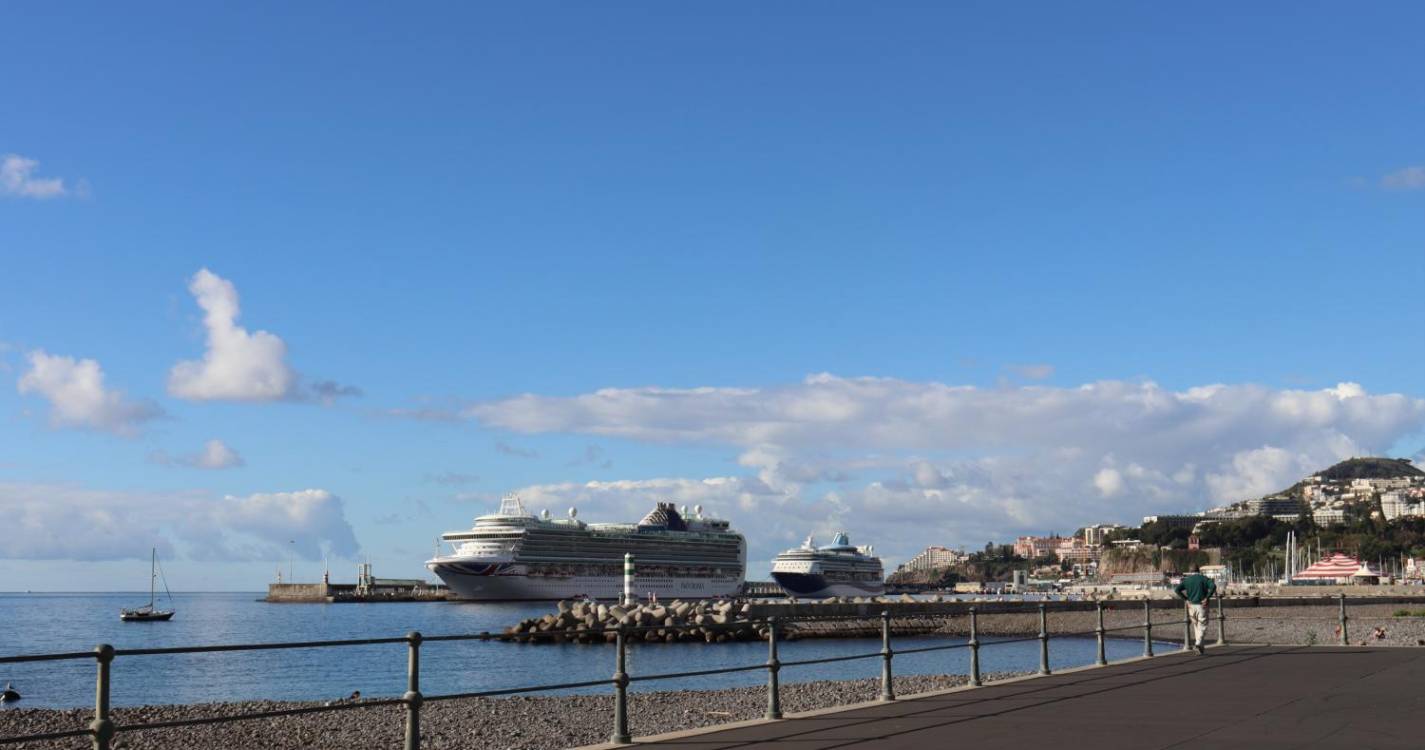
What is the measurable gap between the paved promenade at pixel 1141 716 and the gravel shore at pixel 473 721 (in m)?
6.59

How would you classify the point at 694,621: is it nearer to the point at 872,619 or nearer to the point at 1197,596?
the point at 872,619

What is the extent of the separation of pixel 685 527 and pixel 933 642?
270ft

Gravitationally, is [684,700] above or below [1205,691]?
below

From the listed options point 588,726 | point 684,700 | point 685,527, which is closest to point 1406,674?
point 588,726

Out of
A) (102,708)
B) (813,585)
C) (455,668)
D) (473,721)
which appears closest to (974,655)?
(102,708)

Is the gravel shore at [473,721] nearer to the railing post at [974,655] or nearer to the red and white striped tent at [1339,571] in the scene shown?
the railing post at [974,655]

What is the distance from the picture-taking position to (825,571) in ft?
475

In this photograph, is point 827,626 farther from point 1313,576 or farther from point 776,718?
point 1313,576

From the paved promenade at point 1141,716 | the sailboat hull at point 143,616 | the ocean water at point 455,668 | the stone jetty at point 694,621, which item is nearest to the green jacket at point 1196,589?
the paved promenade at point 1141,716

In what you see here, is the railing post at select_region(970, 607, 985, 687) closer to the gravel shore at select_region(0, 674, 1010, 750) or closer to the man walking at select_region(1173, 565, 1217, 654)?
the gravel shore at select_region(0, 674, 1010, 750)

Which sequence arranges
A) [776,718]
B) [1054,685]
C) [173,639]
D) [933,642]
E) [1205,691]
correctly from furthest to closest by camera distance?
[173,639] → [933,642] → [1054,685] → [1205,691] → [776,718]

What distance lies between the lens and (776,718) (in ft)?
41.0

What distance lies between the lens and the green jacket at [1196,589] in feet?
72.5

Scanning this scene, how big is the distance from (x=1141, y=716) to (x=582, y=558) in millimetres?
120387
